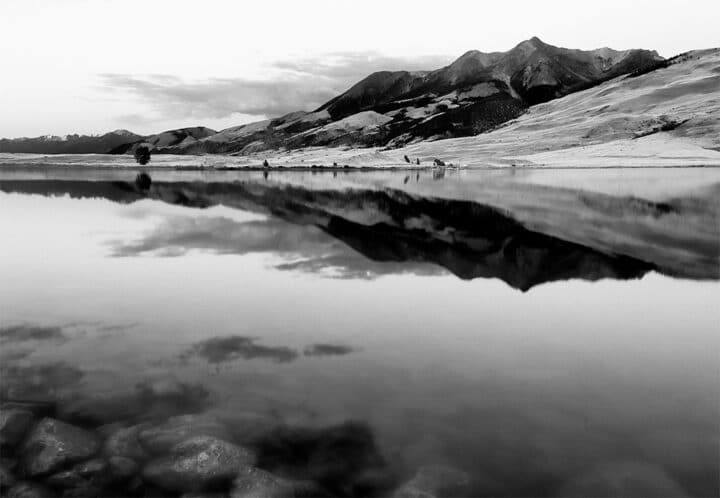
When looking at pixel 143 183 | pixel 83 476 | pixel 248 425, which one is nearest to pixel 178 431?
pixel 248 425

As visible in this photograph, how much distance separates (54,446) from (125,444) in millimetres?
1301

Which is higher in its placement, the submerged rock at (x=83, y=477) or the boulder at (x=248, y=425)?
the submerged rock at (x=83, y=477)

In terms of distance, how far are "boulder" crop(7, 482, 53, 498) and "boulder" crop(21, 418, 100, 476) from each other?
14.5 inches

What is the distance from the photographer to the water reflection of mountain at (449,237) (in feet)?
99.7

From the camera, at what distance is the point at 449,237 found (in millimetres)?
41812

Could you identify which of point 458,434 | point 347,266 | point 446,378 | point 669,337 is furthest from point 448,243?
point 458,434

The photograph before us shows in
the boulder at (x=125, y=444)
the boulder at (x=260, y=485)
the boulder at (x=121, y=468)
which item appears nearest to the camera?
the boulder at (x=260, y=485)

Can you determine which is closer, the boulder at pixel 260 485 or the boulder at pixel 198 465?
the boulder at pixel 260 485

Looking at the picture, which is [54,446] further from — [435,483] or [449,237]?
[449,237]

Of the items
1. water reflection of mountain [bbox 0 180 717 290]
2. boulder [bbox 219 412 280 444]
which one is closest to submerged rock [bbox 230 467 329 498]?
boulder [bbox 219 412 280 444]

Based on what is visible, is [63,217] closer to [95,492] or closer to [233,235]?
[233,235]

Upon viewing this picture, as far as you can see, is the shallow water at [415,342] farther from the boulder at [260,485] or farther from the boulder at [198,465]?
the boulder at [260,485]

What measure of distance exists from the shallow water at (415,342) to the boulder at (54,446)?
0.88 m

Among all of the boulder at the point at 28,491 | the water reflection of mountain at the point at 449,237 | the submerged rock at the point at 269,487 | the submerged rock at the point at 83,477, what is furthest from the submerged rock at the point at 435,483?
the water reflection of mountain at the point at 449,237
